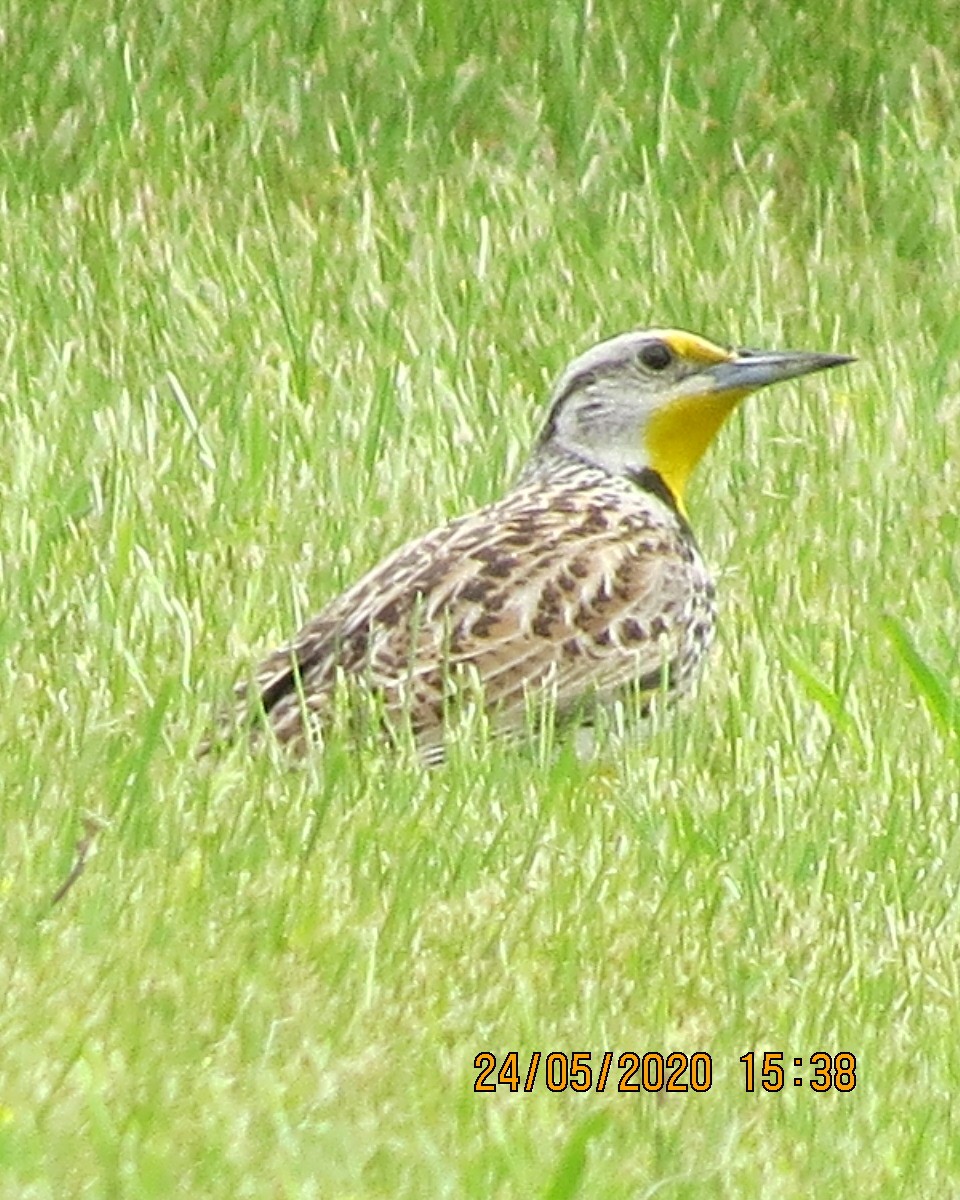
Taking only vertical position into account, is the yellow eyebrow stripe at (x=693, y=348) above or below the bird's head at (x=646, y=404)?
above

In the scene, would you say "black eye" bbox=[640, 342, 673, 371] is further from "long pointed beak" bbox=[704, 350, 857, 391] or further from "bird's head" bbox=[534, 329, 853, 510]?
"long pointed beak" bbox=[704, 350, 857, 391]

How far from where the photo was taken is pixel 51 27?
9.79 meters

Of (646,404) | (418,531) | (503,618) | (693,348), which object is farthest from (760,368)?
(503,618)

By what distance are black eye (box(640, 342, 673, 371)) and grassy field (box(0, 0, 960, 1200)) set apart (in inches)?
16.3

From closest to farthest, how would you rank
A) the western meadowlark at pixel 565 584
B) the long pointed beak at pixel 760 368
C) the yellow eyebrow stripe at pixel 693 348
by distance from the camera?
the western meadowlark at pixel 565 584
the long pointed beak at pixel 760 368
the yellow eyebrow stripe at pixel 693 348

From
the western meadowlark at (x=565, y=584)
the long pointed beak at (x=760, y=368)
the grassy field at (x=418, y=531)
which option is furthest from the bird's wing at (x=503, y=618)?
the long pointed beak at (x=760, y=368)

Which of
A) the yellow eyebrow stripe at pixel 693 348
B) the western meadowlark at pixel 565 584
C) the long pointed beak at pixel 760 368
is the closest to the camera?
the western meadowlark at pixel 565 584

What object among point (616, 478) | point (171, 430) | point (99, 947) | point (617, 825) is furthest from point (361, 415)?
point (99, 947)

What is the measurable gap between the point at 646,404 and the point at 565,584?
2.71 feet

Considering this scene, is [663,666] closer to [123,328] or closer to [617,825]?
[617,825]

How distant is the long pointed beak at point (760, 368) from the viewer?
691cm

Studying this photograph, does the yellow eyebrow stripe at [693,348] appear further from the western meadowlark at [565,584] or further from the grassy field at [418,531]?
the grassy field at [418,531]

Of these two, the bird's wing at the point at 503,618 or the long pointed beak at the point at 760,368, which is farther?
the long pointed beak at the point at 760,368

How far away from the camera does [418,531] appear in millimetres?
7219
